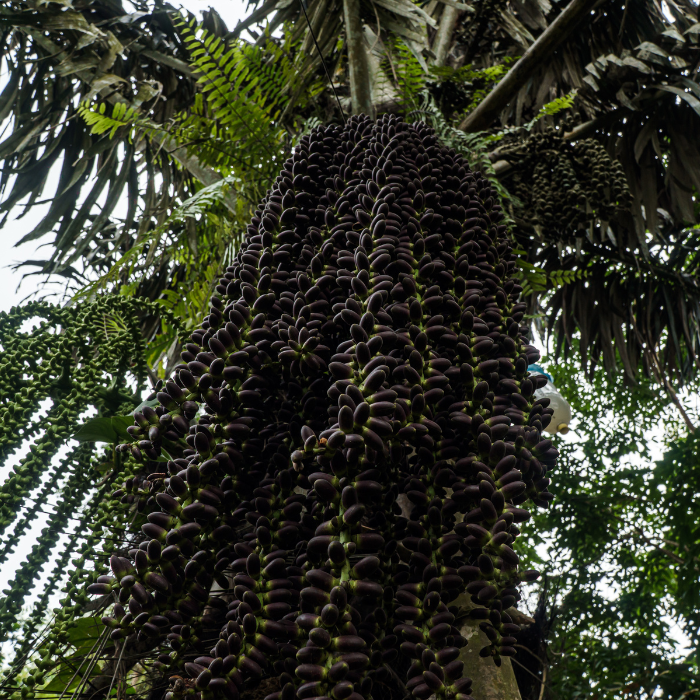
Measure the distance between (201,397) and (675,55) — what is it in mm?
1850

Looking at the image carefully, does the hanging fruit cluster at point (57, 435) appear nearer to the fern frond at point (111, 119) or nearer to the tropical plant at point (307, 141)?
the tropical plant at point (307, 141)

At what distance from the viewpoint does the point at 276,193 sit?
77 centimetres

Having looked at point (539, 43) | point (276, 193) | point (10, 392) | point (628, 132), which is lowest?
point (10, 392)

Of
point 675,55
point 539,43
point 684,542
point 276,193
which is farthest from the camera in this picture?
point 684,542

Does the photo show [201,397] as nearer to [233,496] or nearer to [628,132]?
[233,496]

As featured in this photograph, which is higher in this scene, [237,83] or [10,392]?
[237,83]

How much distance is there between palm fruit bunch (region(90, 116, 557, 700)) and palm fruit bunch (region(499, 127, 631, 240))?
37.4 inches

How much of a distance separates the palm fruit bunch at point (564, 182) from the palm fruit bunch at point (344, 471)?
37.4 inches

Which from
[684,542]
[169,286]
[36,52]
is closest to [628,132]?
[169,286]

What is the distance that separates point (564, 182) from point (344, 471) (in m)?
1.34

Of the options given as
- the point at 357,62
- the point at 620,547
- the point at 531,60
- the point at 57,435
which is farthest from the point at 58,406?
the point at 620,547

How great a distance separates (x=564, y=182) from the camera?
1.50 meters

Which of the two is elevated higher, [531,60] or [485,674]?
[531,60]

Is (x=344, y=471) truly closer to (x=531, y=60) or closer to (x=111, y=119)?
(x=111, y=119)
